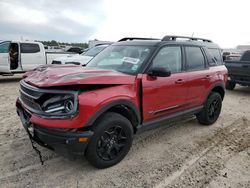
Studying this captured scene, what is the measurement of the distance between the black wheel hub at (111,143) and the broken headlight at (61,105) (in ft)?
1.97

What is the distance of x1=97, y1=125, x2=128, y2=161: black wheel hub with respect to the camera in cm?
338

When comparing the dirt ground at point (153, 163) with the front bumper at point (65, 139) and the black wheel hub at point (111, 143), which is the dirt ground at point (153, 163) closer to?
the black wheel hub at point (111, 143)

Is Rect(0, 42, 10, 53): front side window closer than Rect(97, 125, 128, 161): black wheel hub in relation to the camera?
No

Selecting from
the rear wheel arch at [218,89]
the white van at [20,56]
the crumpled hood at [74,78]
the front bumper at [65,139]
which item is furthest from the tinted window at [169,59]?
the white van at [20,56]

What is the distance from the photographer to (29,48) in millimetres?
11570

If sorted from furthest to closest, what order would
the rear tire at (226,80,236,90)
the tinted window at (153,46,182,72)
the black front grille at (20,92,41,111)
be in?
the rear tire at (226,80,236,90) → the tinted window at (153,46,182,72) → the black front grille at (20,92,41,111)

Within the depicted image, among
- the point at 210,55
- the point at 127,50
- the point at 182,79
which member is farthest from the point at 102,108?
the point at 210,55

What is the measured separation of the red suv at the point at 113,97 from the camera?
9.93ft

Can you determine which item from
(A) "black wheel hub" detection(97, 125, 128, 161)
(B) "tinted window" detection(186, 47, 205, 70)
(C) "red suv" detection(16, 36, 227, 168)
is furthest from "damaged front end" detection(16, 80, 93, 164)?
(B) "tinted window" detection(186, 47, 205, 70)

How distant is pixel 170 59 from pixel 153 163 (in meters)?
1.80

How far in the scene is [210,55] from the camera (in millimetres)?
5473

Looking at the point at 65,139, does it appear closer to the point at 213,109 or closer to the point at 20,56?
the point at 213,109

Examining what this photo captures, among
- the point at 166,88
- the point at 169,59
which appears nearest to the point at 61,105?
the point at 166,88

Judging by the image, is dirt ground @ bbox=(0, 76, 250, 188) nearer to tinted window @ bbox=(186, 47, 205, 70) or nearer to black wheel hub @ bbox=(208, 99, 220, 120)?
black wheel hub @ bbox=(208, 99, 220, 120)
